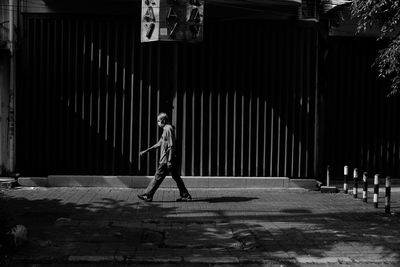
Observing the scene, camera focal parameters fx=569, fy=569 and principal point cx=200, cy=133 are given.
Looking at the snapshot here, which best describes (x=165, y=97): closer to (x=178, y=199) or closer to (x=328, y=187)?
(x=178, y=199)

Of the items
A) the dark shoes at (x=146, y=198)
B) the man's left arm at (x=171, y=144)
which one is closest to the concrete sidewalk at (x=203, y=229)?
the dark shoes at (x=146, y=198)

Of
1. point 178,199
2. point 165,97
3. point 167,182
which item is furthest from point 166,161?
point 165,97

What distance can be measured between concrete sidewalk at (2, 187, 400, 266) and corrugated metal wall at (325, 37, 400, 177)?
1763mm

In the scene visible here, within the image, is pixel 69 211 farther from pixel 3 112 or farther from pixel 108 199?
pixel 3 112

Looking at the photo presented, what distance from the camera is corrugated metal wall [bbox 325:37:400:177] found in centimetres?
1438

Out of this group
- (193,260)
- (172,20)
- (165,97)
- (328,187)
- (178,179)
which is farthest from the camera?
(165,97)

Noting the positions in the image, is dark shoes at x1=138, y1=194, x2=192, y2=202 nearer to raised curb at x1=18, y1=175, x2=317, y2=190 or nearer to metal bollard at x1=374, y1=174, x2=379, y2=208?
raised curb at x1=18, y1=175, x2=317, y2=190

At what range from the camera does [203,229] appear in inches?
357

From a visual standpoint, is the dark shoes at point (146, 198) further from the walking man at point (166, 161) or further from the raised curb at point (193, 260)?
the raised curb at point (193, 260)

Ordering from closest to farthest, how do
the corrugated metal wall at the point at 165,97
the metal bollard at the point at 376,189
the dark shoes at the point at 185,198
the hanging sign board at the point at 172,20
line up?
the metal bollard at the point at 376,189 < the dark shoes at the point at 185,198 < the hanging sign board at the point at 172,20 < the corrugated metal wall at the point at 165,97

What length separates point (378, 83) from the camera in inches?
569

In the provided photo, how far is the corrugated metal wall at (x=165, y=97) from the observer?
1361 centimetres

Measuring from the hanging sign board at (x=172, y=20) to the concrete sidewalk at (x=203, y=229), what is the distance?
361 centimetres

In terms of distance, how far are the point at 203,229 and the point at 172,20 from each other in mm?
5811
